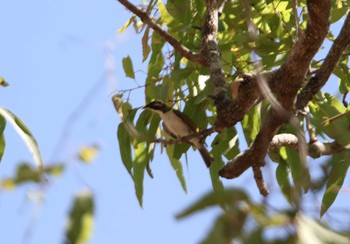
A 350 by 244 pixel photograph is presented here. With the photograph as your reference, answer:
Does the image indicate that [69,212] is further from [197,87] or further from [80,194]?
[197,87]

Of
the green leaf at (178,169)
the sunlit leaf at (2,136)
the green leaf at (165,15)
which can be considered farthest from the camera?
the green leaf at (178,169)

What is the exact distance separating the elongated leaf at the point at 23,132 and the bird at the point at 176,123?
68cm

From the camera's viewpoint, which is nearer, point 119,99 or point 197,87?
point 119,99

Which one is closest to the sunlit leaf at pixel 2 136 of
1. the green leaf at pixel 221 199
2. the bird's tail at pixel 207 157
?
the bird's tail at pixel 207 157

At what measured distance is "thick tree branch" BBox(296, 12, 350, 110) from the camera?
2.16 meters

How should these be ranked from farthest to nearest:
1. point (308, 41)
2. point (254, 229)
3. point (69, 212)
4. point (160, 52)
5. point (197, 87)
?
1. point (160, 52)
2. point (197, 87)
3. point (308, 41)
4. point (254, 229)
5. point (69, 212)

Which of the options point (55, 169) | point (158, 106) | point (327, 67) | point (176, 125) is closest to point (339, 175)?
point (327, 67)

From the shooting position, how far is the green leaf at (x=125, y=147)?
2.60 metres

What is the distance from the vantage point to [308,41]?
193cm

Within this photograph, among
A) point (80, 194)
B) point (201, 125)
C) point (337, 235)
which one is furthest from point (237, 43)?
point (80, 194)

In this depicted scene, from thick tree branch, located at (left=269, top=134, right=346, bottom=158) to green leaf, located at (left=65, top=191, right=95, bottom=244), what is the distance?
5.41 feet

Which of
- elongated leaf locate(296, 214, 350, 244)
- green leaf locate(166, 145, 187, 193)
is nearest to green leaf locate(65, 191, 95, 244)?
elongated leaf locate(296, 214, 350, 244)

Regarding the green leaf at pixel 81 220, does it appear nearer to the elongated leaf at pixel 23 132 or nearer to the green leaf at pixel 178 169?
the elongated leaf at pixel 23 132

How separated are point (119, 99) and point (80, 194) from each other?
184 centimetres
